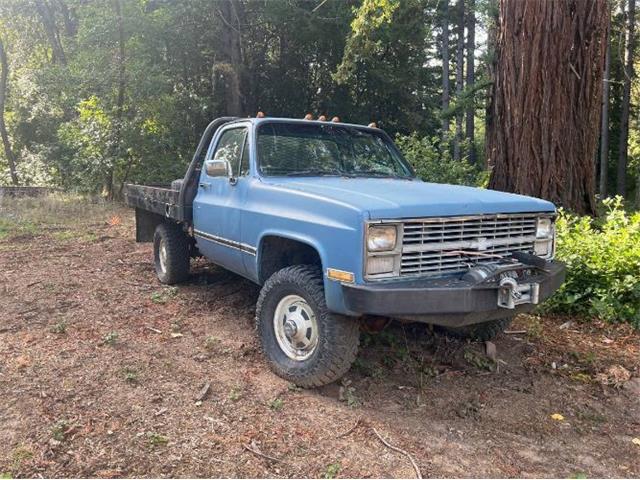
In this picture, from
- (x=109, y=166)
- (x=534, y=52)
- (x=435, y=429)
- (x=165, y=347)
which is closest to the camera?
(x=435, y=429)

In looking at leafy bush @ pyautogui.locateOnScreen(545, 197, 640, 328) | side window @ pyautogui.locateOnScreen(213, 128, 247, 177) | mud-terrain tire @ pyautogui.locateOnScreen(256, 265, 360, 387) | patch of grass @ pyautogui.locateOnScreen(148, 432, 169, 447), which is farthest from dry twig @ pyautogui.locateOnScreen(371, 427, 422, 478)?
leafy bush @ pyautogui.locateOnScreen(545, 197, 640, 328)

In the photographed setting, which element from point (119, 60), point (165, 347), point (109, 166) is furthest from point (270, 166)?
point (119, 60)

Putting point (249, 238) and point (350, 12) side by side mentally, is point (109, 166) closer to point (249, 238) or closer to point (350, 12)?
point (350, 12)

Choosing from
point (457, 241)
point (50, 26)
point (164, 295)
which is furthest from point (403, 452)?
point (50, 26)

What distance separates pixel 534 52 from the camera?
6953 millimetres

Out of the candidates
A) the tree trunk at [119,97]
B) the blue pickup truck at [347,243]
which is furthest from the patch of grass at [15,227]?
the blue pickup truck at [347,243]

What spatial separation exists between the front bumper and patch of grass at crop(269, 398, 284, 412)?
2.76 feet

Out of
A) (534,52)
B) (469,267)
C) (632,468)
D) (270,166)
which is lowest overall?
(632,468)

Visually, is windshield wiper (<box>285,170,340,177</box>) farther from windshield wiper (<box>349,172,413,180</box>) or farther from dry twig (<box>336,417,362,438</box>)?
dry twig (<box>336,417,362,438</box>)

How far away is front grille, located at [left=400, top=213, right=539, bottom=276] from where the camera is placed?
347 cm

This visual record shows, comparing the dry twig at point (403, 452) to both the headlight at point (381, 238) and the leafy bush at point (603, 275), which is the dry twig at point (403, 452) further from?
the leafy bush at point (603, 275)

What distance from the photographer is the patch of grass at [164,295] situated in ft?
19.7

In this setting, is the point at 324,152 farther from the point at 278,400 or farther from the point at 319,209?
the point at 278,400

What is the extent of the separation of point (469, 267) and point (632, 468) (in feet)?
4.80
